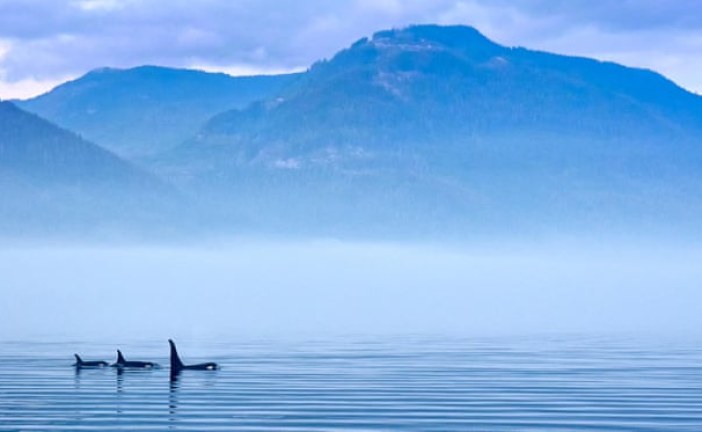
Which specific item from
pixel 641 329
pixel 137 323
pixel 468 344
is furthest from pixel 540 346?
pixel 137 323

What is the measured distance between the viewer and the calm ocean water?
38.0 metres

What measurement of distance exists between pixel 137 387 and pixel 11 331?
33.1 meters

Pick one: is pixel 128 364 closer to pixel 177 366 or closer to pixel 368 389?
pixel 177 366

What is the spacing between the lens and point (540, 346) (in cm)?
6706

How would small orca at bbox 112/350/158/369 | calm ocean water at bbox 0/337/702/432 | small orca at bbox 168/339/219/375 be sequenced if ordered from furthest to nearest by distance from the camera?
small orca at bbox 112/350/158/369 → small orca at bbox 168/339/219/375 → calm ocean water at bbox 0/337/702/432

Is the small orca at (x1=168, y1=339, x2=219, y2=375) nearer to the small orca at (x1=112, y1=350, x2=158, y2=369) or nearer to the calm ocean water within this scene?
the calm ocean water

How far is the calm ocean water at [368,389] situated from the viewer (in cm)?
3797

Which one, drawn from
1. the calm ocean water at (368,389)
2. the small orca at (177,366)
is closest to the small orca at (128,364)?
the calm ocean water at (368,389)

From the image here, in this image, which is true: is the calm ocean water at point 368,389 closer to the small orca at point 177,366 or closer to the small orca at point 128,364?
the small orca at point 177,366

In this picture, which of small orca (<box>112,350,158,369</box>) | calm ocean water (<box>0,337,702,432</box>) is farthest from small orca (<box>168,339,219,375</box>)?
small orca (<box>112,350,158,369</box>)

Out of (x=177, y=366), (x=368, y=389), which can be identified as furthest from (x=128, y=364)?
(x=368, y=389)

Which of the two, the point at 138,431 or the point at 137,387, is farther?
the point at 137,387

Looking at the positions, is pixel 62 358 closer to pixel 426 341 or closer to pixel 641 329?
pixel 426 341

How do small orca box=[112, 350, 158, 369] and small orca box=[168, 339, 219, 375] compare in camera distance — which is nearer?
small orca box=[168, 339, 219, 375]
